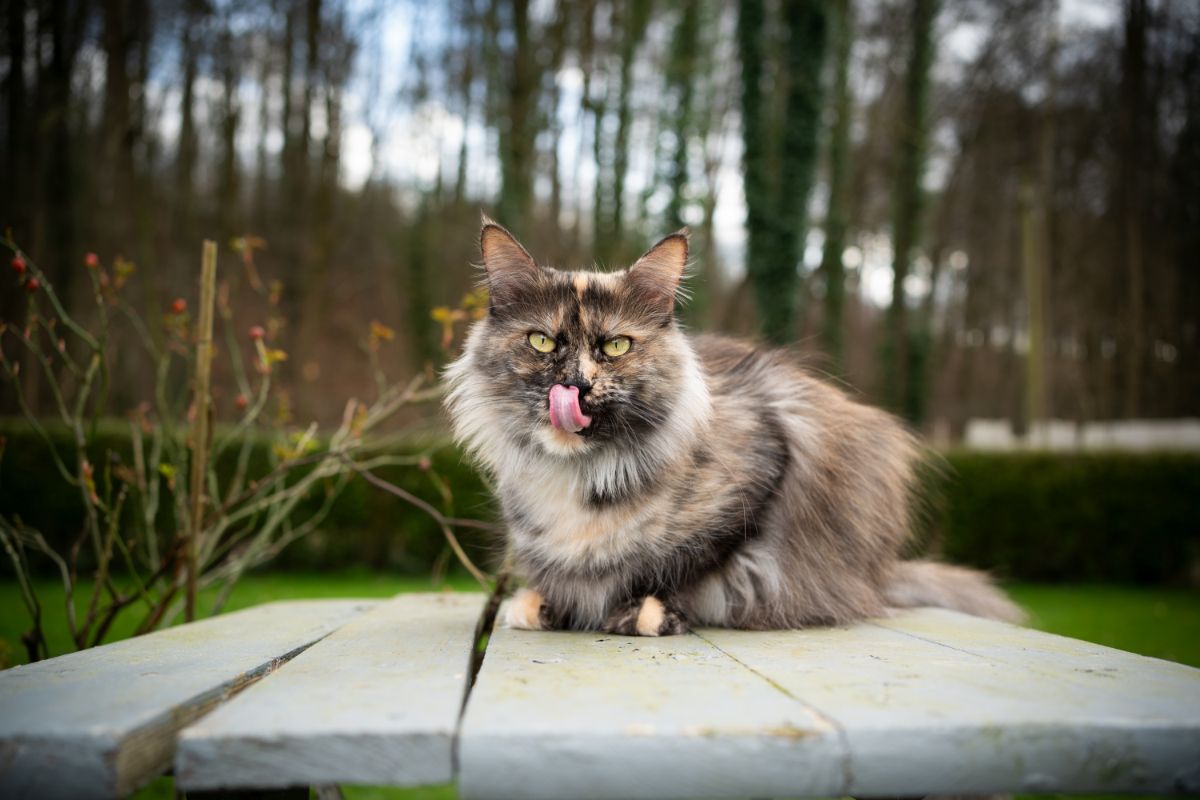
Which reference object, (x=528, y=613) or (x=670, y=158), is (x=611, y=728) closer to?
(x=528, y=613)

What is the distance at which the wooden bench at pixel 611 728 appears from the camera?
108 centimetres

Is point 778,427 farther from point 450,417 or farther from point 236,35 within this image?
point 236,35

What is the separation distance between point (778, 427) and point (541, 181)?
14901 mm

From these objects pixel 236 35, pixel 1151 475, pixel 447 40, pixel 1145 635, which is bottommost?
pixel 1145 635

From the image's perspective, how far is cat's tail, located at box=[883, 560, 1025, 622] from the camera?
2.71 metres

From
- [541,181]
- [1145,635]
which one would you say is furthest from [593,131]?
[1145,635]

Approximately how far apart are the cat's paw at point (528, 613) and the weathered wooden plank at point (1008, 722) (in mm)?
786

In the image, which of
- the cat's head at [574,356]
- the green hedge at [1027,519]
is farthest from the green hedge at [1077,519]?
the cat's head at [574,356]

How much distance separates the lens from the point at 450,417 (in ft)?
8.47

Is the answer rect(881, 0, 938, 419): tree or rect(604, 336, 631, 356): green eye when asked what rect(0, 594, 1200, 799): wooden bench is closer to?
rect(604, 336, 631, 356): green eye

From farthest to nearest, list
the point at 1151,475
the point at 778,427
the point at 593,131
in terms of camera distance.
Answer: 1. the point at 593,131
2. the point at 1151,475
3. the point at 778,427

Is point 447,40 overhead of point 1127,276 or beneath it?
overhead

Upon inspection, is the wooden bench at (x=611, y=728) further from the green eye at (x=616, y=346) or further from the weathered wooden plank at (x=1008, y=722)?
the green eye at (x=616, y=346)

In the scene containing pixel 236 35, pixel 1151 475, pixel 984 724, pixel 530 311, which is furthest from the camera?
pixel 236 35
